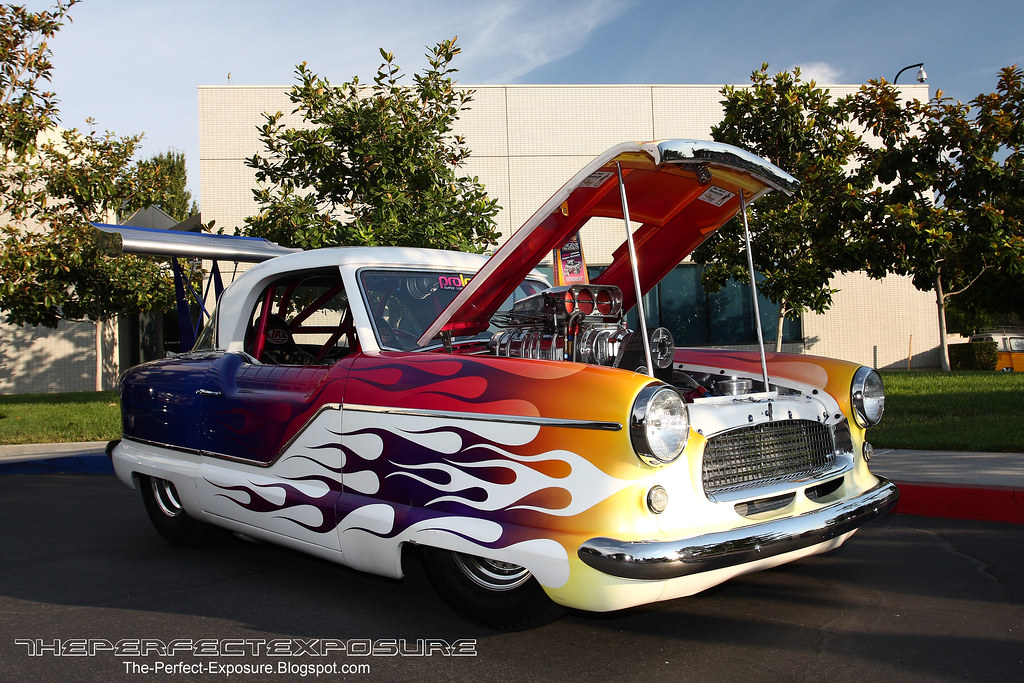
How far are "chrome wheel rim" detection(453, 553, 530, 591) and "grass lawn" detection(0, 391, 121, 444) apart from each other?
27.1ft

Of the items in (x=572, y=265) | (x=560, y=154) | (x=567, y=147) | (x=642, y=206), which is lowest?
(x=572, y=265)

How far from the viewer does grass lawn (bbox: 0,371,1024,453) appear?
25.5 ft

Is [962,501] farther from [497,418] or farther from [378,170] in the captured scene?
[378,170]

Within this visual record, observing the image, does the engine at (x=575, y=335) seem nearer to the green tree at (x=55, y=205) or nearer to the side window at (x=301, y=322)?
the side window at (x=301, y=322)

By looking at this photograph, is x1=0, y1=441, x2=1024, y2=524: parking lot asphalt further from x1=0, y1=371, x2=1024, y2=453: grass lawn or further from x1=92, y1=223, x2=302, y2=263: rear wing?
x1=92, y1=223, x2=302, y2=263: rear wing

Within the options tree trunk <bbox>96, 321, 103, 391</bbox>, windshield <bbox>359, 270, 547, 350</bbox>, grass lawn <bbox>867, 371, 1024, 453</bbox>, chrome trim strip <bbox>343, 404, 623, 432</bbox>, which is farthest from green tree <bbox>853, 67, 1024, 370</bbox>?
tree trunk <bbox>96, 321, 103, 391</bbox>

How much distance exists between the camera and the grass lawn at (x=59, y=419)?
10.4 meters

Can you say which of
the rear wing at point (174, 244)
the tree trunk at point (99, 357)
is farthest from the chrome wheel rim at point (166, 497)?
the tree trunk at point (99, 357)

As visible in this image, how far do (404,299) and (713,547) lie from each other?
80.5 inches

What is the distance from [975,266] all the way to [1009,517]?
6.31 meters

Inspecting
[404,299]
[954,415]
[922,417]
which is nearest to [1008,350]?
[954,415]

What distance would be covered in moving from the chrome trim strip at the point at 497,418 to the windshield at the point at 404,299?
47cm

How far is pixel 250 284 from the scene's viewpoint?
15.4ft

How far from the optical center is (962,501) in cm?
547
